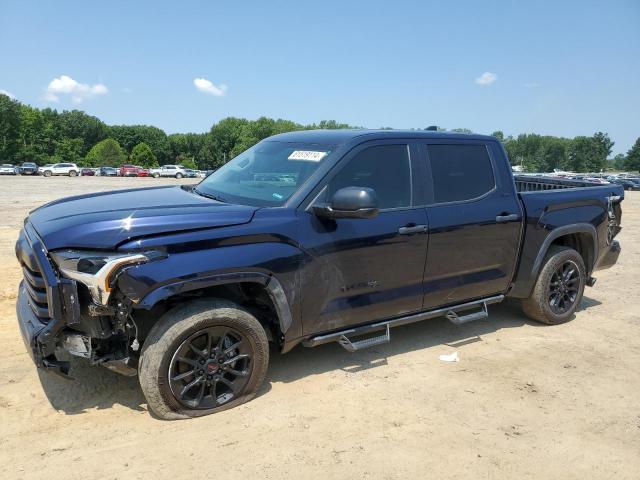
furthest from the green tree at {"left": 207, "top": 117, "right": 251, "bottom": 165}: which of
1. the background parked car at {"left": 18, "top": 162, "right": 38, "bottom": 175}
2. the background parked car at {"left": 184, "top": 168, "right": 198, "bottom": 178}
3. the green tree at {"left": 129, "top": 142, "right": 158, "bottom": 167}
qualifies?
the background parked car at {"left": 18, "top": 162, "right": 38, "bottom": 175}

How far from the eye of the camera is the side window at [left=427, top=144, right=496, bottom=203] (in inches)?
177

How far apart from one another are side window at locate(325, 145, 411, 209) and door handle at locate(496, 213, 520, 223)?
1.01 m

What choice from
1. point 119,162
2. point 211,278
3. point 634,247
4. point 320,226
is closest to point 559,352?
point 320,226

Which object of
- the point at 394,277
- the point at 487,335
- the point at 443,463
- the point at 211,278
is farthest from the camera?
the point at 487,335

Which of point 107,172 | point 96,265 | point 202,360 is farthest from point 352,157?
point 107,172

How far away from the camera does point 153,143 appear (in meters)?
122

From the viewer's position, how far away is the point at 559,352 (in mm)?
4840

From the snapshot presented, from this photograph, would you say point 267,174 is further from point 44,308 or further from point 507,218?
point 507,218

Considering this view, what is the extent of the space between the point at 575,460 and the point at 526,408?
631mm

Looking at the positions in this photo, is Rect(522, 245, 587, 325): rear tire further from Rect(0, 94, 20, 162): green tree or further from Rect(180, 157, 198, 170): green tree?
Rect(180, 157, 198, 170): green tree

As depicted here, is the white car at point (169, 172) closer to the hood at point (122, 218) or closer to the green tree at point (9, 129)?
the green tree at point (9, 129)

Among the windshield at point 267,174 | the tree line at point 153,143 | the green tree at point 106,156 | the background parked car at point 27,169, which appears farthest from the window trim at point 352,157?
the green tree at point 106,156

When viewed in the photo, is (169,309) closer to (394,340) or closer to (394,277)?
(394,277)

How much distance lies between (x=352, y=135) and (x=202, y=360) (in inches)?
82.2
